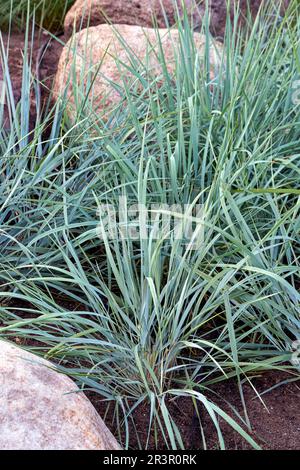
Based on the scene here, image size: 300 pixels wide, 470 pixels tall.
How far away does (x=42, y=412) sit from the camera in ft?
5.89

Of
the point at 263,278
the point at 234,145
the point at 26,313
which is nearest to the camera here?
the point at 263,278

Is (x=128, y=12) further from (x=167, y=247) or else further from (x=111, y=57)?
(x=167, y=247)

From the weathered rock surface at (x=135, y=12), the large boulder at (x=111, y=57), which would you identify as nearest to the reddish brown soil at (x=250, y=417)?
the large boulder at (x=111, y=57)

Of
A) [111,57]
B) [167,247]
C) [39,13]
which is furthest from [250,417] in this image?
[39,13]

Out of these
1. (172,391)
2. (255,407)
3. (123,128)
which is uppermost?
(123,128)

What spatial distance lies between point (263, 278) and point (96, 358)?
503mm

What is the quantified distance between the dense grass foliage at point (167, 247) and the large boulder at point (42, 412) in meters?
0.11

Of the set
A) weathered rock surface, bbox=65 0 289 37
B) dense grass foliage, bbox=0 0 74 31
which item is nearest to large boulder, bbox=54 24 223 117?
weathered rock surface, bbox=65 0 289 37

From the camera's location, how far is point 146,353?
82.1 inches

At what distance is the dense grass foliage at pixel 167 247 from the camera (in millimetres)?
2066

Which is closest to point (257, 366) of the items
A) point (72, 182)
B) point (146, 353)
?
point (146, 353)

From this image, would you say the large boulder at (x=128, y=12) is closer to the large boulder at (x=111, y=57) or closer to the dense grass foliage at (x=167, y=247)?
the large boulder at (x=111, y=57)

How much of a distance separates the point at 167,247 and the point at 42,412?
0.71 metres
